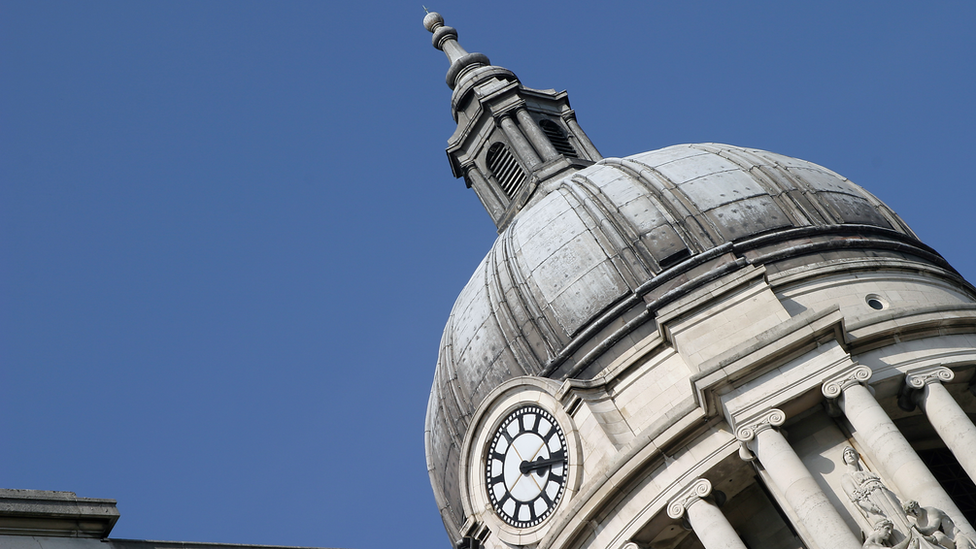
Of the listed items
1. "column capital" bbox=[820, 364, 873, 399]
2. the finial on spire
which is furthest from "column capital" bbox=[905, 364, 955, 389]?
the finial on spire

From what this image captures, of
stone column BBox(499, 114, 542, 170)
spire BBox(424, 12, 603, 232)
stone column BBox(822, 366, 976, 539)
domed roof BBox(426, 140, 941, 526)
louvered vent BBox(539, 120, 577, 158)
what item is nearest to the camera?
stone column BBox(822, 366, 976, 539)

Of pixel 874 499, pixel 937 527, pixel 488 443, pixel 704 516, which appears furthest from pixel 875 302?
pixel 488 443

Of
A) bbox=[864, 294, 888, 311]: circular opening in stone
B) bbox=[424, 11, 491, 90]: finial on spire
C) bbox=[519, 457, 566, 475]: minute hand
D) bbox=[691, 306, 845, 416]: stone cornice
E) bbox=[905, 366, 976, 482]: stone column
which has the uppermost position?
bbox=[424, 11, 491, 90]: finial on spire

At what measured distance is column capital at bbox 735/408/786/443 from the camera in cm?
3088

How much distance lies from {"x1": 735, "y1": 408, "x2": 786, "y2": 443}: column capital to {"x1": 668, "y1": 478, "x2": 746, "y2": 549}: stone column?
4.83 ft

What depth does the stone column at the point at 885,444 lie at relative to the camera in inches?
1139

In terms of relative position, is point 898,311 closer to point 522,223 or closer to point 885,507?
point 885,507

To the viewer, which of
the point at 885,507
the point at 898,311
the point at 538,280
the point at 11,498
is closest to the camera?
the point at 11,498

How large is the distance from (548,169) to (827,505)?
2098 centimetres

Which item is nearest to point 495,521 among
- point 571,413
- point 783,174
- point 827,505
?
point 571,413

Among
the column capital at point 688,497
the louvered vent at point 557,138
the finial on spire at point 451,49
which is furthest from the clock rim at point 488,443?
the finial on spire at point 451,49

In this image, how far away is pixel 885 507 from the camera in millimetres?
28500

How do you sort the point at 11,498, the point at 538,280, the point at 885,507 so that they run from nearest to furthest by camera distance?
the point at 11,498
the point at 885,507
the point at 538,280

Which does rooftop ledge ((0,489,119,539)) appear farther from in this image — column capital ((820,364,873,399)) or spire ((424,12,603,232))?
spire ((424,12,603,232))
